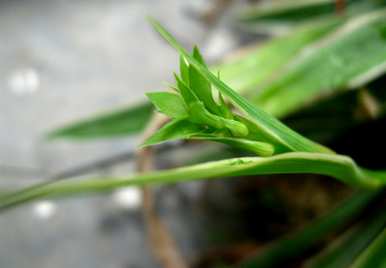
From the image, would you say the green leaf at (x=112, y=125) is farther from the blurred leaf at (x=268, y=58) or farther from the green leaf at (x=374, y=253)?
the green leaf at (x=374, y=253)

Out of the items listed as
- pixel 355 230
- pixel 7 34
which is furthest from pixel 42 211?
pixel 355 230

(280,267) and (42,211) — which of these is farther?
(42,211)

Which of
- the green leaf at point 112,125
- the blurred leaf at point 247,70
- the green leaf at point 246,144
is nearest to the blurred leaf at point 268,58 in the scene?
the blurred leaf at point 247,70

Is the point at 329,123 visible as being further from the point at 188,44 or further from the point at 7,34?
the point at 7,34

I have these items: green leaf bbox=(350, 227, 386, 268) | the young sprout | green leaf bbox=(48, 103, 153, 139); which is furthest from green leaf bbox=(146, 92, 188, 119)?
green leaf bbox=(48, 103, 153, 139)

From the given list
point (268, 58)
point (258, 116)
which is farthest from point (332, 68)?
point (258, 116)

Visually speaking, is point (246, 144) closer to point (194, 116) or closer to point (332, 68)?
point (194, 116)
